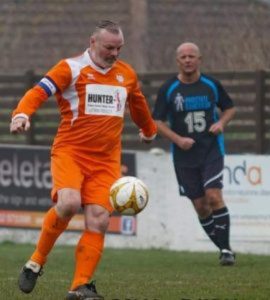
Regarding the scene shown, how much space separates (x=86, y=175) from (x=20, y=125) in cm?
73

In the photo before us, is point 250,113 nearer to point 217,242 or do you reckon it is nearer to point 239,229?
point 239,229

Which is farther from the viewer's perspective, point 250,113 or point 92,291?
point 250,113

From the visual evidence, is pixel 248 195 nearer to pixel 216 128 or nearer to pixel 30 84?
pixel 216 128

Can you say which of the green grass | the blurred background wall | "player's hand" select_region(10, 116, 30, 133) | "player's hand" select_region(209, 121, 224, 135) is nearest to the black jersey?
"player's hand" select_region(209, 121, 224, 135)

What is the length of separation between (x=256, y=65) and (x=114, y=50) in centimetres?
1135

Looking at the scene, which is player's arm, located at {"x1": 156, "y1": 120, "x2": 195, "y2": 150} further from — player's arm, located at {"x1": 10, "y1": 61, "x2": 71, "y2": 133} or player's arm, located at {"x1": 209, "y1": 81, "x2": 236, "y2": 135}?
player's arm, located at {"x1": 10, "y1": 61, "x2": 71, "y2": 133}

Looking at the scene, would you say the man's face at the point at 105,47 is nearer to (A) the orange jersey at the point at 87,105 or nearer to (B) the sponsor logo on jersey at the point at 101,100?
(A) the orange jersey at the point at 87,105

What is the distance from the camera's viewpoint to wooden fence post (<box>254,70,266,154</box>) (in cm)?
1777

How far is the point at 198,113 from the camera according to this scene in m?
13.5

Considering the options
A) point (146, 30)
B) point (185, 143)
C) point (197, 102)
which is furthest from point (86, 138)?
point (146, 30)

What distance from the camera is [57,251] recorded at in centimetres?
1644

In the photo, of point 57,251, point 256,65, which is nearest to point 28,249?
point 57,251

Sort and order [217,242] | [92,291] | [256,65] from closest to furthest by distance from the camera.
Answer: [92,291] < [217,242] < [256,65]

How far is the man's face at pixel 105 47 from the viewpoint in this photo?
10.1 m
